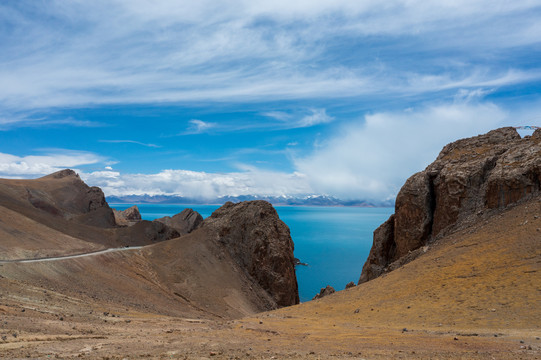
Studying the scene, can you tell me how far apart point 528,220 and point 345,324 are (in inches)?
536

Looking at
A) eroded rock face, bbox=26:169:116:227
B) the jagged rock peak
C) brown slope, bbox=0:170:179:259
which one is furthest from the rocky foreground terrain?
the jagged rock peak

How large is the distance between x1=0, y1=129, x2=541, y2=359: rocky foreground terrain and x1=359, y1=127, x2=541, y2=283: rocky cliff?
3.7 inches

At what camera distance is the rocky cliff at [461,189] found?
92.1 ft

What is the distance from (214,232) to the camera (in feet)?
169

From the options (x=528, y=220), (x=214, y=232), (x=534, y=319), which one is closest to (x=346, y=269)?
(x=214, y=232)

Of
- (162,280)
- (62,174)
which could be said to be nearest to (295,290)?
(162,280)

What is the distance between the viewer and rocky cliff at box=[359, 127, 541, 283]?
2808 centimetres

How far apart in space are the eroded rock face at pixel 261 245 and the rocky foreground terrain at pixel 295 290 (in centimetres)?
16

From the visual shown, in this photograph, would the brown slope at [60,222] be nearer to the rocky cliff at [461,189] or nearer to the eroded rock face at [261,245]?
the eroded rock face at [261,245]

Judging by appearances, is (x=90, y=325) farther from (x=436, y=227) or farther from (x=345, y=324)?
(x=436, y=227)

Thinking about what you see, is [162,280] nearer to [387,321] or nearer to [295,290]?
[295,290]

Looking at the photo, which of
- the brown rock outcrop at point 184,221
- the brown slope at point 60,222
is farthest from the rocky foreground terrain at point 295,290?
the brown rock outcrop at point 184,221

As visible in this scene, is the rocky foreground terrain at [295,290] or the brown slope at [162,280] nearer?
the rocky foreground terrain at [295,290]

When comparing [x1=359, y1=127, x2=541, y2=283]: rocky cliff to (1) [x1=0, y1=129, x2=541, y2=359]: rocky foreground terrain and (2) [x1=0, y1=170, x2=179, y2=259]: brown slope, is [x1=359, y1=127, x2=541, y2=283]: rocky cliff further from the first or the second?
(2) [x1=0, y1=170, x2=179, y2=259]: brown slope
